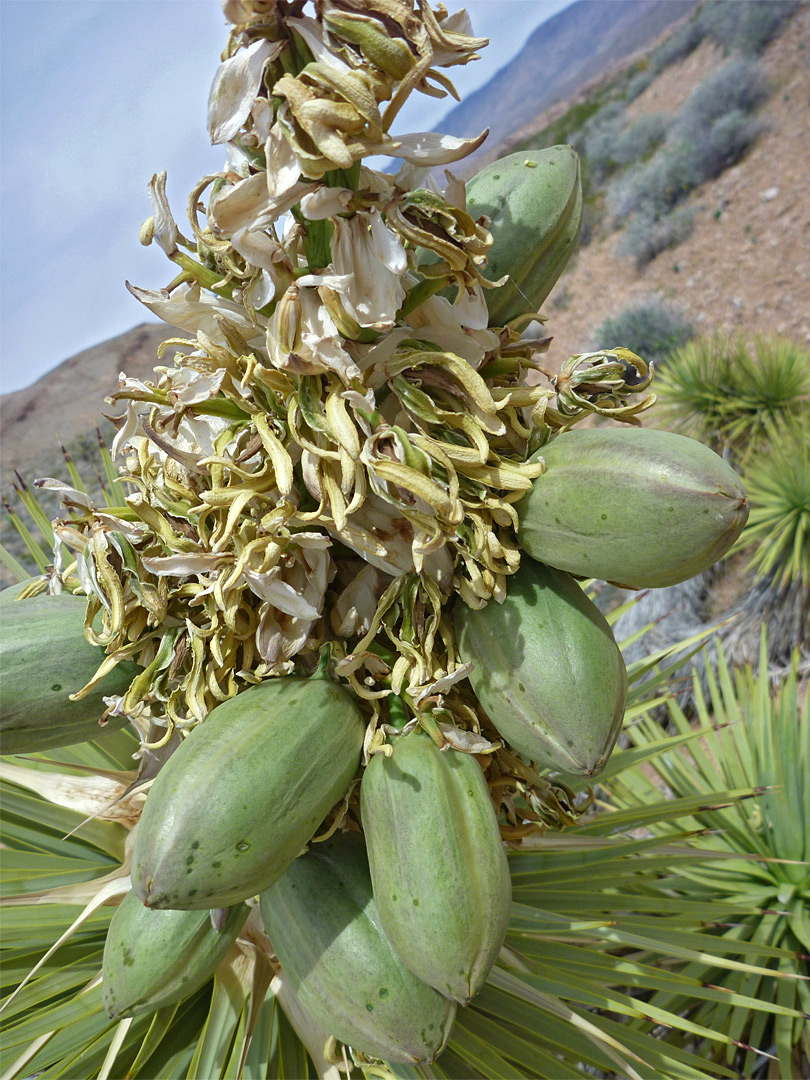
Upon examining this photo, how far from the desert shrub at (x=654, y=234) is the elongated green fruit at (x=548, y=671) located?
15055 mm

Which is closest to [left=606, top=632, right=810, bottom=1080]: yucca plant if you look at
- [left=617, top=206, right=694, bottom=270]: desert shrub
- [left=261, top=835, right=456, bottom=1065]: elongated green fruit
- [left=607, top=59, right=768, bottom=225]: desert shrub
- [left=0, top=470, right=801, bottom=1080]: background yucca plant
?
[left=0, top=470, right=801, bottom=1080]: background yucca plant

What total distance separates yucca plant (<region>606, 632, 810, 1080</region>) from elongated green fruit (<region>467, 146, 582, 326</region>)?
1.71 metres

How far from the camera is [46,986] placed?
1459mm

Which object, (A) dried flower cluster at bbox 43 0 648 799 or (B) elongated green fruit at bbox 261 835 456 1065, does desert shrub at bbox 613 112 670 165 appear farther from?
(B) elongated green fruit at bbox 261 835 456 1065

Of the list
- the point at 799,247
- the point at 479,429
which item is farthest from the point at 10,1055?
the point at 799,247

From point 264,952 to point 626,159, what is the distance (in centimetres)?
1952

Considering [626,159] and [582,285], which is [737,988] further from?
[626,159]

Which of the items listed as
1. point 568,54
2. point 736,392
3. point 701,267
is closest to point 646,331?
point 701,267

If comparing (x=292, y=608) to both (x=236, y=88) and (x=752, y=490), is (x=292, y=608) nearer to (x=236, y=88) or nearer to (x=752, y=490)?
(x=236, y=88)

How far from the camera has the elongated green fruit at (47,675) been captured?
1.01 m

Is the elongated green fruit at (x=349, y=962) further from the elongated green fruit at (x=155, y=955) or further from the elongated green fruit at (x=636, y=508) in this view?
the elongated green fruit at (x=636, y=508)

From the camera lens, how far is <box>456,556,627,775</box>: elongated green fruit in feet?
3.00

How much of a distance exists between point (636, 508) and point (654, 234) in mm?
15460

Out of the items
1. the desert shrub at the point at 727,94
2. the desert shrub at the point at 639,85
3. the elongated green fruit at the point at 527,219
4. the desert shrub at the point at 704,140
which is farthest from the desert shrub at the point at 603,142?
the elongated green fruit at the point at 527,219
